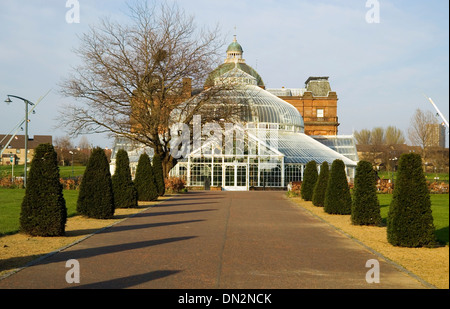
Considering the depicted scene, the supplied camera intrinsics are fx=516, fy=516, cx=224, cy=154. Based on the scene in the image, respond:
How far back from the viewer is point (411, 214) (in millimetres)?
11648

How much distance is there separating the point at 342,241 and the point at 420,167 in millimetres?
2573

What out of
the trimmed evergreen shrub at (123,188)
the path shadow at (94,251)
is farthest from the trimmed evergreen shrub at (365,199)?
the trimmed evergreen shrub at (123,188)

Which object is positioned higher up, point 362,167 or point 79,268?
point 362,167

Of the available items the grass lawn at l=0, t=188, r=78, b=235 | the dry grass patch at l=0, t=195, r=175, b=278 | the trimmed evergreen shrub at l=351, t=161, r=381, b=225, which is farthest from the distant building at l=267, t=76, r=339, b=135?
the dry grass patch at l=0, t=195, r=175, b=278

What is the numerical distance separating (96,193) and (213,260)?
821cm

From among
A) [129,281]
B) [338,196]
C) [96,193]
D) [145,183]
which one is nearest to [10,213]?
[96,193]

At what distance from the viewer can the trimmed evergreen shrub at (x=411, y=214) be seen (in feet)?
38.0

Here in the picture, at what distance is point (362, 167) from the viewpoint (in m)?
16.0

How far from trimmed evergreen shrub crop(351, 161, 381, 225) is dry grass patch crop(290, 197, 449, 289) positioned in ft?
0.93

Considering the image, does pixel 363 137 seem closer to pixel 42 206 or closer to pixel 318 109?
pixel 318 109

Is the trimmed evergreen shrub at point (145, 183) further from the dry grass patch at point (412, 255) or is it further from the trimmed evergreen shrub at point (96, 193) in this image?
the dry grass patch at point (412, 255)

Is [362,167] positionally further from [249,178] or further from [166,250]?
[249,178]

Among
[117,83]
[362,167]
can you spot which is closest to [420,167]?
[362,167]
